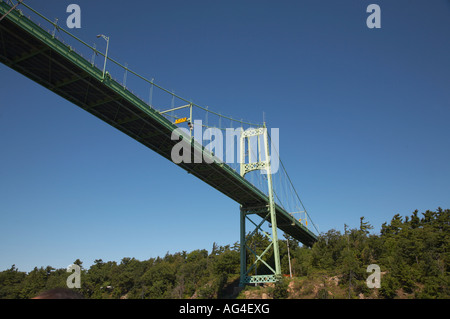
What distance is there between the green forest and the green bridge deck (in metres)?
18.6

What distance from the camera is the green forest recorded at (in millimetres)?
33719

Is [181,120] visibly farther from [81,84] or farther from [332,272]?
[332,272]

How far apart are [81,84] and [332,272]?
36127mm

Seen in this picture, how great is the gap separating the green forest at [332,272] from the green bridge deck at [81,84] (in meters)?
18.6

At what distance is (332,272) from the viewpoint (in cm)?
3950

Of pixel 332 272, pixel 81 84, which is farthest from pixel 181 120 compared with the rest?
pixel 332 272

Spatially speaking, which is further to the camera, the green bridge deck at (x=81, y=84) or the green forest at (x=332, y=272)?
the green forest at (x=332, y=272)

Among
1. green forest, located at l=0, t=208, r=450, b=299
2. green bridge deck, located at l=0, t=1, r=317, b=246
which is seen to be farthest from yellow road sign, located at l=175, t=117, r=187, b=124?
green forest, located at l=0, t=208, r=450, b=299

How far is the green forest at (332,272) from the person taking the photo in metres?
33.7

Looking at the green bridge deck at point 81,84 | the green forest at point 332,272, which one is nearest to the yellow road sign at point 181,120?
the green bridge deck at point 81,84

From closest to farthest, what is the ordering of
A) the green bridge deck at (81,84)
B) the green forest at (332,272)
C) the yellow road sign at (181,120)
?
the green bridge deck at (81,84) → the yellow road sign at (181,120) → the green forest at (332,272)

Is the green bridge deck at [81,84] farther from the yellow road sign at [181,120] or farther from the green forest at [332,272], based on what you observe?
the green forest at [332,272]

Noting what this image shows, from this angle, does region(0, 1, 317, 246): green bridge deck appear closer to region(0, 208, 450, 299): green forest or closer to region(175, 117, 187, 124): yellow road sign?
region(175, 117, 187, 124): yellow road sign

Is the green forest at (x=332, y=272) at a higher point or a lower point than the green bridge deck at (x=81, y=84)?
lower
